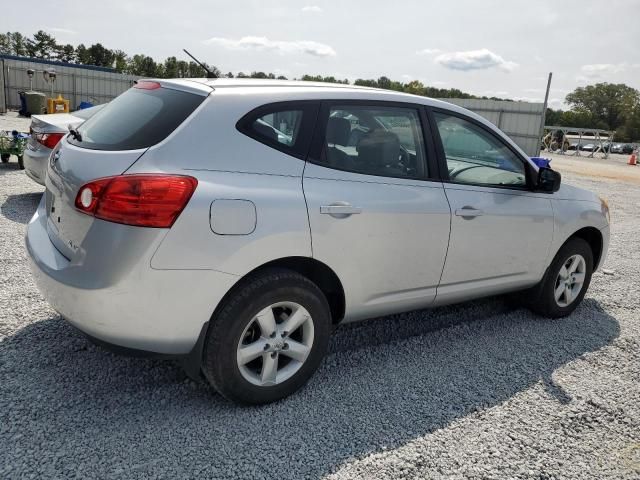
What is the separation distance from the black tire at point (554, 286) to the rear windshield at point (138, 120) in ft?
10.5

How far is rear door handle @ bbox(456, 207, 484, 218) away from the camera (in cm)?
365

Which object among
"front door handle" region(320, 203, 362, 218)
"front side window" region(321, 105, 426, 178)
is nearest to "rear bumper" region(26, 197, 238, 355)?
"front door handle" region(320, 203, 362, 218)

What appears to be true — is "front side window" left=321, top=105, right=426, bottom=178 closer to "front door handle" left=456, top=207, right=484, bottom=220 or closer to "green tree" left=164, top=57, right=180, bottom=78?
"front door handle" left=456, top=207, right=484, bottom=220

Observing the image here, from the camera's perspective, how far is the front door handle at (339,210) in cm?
299

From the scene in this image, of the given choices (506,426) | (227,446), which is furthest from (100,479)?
(506,426)

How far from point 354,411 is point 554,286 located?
2.41 meters

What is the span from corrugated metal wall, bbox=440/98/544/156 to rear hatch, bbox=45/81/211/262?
1923 cm

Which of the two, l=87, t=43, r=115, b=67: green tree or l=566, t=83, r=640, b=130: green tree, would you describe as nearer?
l=87, t=43, r=115, b=67: green tree

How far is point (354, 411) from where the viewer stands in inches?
121

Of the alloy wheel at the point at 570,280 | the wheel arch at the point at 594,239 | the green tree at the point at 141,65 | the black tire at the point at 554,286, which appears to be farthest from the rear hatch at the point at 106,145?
the green tree at the point at 141,65

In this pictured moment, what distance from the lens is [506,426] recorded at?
10.0 feet

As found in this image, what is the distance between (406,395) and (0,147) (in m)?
8.85

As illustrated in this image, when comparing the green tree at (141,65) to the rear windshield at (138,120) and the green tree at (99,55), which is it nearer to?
the green tree at (99,55)

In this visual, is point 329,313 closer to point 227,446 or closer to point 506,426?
point 227,446
